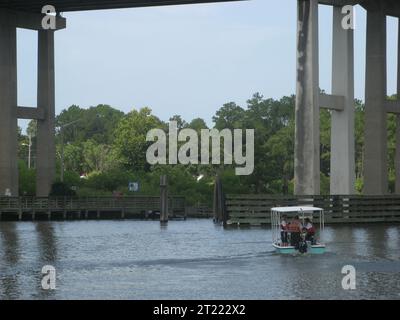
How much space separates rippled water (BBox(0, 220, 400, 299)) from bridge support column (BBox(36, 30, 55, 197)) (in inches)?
1623

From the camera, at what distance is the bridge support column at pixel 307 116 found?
209ft

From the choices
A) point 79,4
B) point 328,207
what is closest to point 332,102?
point 328,207

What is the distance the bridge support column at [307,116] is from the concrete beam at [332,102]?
3070mm

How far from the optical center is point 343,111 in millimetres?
68562

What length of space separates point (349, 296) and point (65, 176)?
292 ft

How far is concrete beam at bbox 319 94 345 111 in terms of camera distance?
67.3 m

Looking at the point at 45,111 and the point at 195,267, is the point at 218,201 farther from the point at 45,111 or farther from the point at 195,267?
the point at 195,267

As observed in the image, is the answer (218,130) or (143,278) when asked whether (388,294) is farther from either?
(218,130)

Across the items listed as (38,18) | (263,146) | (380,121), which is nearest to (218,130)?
(263,146)

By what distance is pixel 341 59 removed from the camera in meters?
68.1

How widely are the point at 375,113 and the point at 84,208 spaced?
1099 inches
